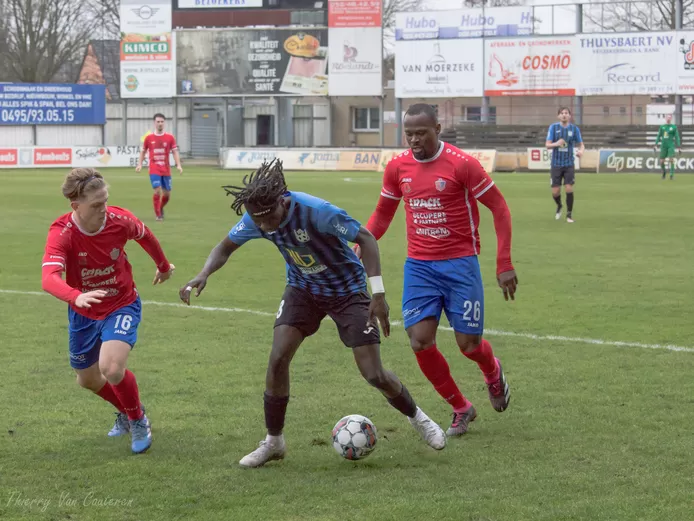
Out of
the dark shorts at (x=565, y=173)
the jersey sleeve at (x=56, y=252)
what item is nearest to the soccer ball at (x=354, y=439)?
the jersey sleeve at (x=56, y=252)

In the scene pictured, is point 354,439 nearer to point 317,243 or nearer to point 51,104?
point 317,243

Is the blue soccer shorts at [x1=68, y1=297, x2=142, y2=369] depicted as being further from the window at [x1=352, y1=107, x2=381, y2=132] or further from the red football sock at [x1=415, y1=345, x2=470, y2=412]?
the window at [x1=352, y1=107, x2=381, y2=132]

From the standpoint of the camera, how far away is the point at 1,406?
7.37 metres

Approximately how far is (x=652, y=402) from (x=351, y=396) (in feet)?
6.98

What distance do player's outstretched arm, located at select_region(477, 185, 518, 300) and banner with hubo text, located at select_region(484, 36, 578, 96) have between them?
4222 cm

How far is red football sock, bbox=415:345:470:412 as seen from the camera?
6.84 m

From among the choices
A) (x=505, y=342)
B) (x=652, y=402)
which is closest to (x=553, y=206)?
(x=505, y=342)

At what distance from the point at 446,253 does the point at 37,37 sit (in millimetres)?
63979

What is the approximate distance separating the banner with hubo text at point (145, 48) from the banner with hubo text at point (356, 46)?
29.0 feet

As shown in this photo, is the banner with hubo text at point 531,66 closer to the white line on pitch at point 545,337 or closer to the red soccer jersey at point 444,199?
the white line on pitch at point 545,337

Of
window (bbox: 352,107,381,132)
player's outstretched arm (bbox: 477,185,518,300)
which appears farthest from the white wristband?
window (bbox: 352,107,381,132)

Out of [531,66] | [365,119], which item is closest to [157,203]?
[531,66]

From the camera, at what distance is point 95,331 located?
6.45 meters

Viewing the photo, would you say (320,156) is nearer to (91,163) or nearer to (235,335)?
(91,163)
